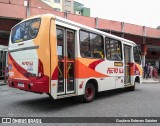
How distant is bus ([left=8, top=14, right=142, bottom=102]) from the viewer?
26.9 ft

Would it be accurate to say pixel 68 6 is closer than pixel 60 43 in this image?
No

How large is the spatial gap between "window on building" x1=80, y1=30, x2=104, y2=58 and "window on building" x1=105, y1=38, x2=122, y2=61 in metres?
0.55

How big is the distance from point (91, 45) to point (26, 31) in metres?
2.76

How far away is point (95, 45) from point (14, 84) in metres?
3.67

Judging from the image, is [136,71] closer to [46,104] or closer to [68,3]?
[46,104]

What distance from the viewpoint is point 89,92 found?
10.4 metres

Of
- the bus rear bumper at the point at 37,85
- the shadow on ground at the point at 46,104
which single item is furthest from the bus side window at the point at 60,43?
Result: the shadow on ground at the point at 46,104

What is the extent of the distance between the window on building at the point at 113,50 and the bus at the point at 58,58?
5 centimetres

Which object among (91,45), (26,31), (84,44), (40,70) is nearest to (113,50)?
(91,45)

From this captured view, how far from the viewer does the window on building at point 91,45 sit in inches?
389

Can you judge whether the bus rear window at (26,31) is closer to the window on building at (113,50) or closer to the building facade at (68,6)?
the window on building at (113,50)

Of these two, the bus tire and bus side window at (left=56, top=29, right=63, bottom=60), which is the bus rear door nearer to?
bus side window at (left=56, top=29, right=63, bottom=60)

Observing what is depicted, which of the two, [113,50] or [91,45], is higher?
[91,45]

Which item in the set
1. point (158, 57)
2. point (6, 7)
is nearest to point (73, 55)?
point (6, 7)
